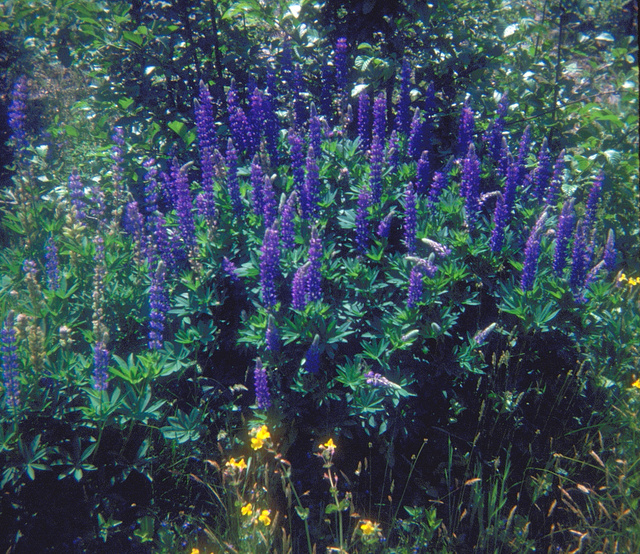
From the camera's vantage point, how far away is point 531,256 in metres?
2.87

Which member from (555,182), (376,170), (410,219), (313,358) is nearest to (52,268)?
(313,358)

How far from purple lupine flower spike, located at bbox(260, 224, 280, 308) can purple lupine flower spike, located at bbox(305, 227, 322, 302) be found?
19 centimetres

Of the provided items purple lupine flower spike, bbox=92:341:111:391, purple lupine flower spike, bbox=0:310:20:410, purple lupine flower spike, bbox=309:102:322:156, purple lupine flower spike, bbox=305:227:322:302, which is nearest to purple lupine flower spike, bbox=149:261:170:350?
purple lupine flower spike, bbox=92:341:111:391

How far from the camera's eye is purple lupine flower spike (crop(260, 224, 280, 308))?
9.00 feet

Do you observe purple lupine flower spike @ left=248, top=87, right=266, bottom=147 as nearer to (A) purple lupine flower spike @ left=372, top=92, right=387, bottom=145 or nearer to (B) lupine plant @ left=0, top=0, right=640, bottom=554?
(B) lupine plant @ left=0, top=0, right=640, bottom=554

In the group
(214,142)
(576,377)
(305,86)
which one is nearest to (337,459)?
(576,377)

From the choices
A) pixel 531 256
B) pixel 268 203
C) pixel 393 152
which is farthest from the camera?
pixel 393 152

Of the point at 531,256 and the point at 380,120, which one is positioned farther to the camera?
the point at 380,120

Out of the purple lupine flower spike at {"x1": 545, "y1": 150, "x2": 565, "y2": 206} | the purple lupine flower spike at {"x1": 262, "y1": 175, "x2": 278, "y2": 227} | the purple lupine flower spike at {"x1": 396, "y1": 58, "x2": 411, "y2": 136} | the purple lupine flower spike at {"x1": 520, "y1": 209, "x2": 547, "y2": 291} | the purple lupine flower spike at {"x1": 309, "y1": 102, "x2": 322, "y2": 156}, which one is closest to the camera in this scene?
the purple lupine flower spike at {"x1": 520, "y1": 209, "x2": 547, "y2": 291}

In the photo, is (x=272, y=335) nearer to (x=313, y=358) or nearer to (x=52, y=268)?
(x=313, y=358)

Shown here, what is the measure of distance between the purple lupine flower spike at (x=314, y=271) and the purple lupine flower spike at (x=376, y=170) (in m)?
0.70

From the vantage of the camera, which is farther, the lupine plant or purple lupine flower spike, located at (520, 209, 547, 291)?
purple lupine flower spike, located at (520, 209, 547, 291)

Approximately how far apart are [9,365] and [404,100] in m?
3.22

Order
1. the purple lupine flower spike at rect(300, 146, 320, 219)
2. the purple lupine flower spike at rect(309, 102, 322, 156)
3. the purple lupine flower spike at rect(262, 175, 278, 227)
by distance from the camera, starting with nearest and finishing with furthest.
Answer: the purple lupine flower spike at rect(262, 175, 278, 227)
the purple lupine flower spike at rect(300, 146, 320, 219)
the purple lupine flower spike at rect(309, 102, 322, 156)
